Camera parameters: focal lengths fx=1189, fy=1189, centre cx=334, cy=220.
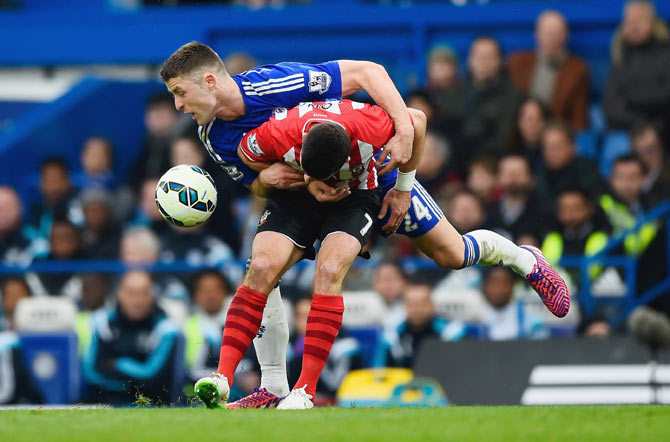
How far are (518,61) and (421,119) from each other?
21.2ft

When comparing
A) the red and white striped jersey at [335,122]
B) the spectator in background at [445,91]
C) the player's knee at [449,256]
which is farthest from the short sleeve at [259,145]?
the spectator in background at [445,91]

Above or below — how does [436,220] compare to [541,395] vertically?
above

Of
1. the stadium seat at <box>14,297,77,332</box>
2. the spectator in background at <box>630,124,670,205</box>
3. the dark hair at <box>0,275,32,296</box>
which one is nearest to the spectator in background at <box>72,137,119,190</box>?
the dark hair at <box>0,275,32,296</box>

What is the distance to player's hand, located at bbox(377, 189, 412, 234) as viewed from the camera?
7.33 m

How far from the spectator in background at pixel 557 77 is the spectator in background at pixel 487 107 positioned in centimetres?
36

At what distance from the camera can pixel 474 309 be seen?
10.9 meters

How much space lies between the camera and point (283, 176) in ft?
22.7

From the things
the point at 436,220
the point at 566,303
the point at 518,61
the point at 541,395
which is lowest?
the point at 541,395

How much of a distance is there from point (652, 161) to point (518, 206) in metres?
1.56

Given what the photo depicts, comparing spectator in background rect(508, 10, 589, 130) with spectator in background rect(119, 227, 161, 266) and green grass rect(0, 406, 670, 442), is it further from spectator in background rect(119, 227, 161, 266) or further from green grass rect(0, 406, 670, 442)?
green grass rect(0, 406, 670, 442)

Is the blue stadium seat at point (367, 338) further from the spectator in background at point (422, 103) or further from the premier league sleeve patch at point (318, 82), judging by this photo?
the premier league sleeve patch at point (318, 82)

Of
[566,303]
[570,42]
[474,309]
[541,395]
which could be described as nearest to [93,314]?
[474,309]

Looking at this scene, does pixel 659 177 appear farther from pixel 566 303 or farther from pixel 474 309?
pixel 566 303

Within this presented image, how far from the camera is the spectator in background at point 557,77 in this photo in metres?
13.1
